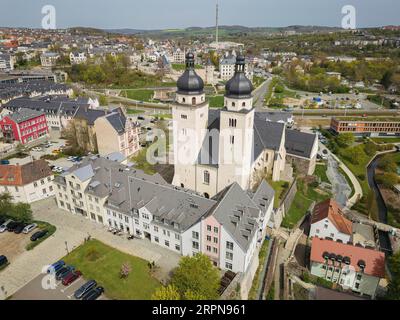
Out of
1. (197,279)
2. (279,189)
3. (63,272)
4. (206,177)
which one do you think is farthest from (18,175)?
(279,189)

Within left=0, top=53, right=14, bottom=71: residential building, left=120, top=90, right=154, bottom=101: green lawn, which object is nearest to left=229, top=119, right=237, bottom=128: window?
left=120, top=90, right=154, bottom=101: green lawn

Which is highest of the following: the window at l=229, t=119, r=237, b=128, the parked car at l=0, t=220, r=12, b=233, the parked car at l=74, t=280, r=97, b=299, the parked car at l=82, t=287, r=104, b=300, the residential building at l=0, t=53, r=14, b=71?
the residential building at l=0, t=53, r=14, b=71

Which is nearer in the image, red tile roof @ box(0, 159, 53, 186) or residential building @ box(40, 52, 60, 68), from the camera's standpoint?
red tile roof @ box(0, 159, 53, 186)

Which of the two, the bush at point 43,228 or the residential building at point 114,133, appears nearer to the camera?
the bush at point 43,228

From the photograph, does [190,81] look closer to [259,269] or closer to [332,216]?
[259,269]

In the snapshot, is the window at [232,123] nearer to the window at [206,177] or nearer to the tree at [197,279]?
the window at [206,177]

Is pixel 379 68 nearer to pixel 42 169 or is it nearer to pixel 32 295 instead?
pixel 42 169

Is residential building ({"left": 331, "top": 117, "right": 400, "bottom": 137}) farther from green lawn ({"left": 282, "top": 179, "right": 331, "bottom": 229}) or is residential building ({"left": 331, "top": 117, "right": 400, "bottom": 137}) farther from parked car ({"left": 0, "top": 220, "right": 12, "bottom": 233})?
parked car ({"left": 0, "top": 220, "right": 12, "bottom": 233})

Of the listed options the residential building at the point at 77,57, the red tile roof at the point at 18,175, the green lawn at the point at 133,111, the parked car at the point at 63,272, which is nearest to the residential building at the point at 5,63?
the residential building at the point at 77,57
